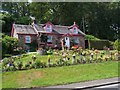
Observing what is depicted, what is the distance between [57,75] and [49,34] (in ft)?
82.1

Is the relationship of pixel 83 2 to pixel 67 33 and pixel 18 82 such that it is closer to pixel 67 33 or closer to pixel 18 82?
pixel 67 33

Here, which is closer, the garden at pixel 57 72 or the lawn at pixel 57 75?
the lawn at pixel 57 75

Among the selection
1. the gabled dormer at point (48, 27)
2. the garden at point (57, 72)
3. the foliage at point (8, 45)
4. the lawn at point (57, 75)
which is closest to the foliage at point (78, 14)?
the gabled dormer at point (48, 27)

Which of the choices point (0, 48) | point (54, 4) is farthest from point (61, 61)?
point (54, 4)

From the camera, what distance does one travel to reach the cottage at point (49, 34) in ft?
134

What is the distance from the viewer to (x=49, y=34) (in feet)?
141

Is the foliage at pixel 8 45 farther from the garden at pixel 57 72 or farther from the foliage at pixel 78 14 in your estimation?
the foliage at pixel 78 14

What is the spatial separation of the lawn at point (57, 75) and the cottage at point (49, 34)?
19.8m

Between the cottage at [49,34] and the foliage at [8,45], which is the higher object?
the cottage at [49,34]

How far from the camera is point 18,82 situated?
1598 cm

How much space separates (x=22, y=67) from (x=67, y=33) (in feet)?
79.7

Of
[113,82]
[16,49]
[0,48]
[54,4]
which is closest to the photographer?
[113,82]

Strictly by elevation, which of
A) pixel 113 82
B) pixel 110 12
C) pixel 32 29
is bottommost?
pixel 113 82

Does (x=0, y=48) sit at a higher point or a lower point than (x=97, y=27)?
lower
